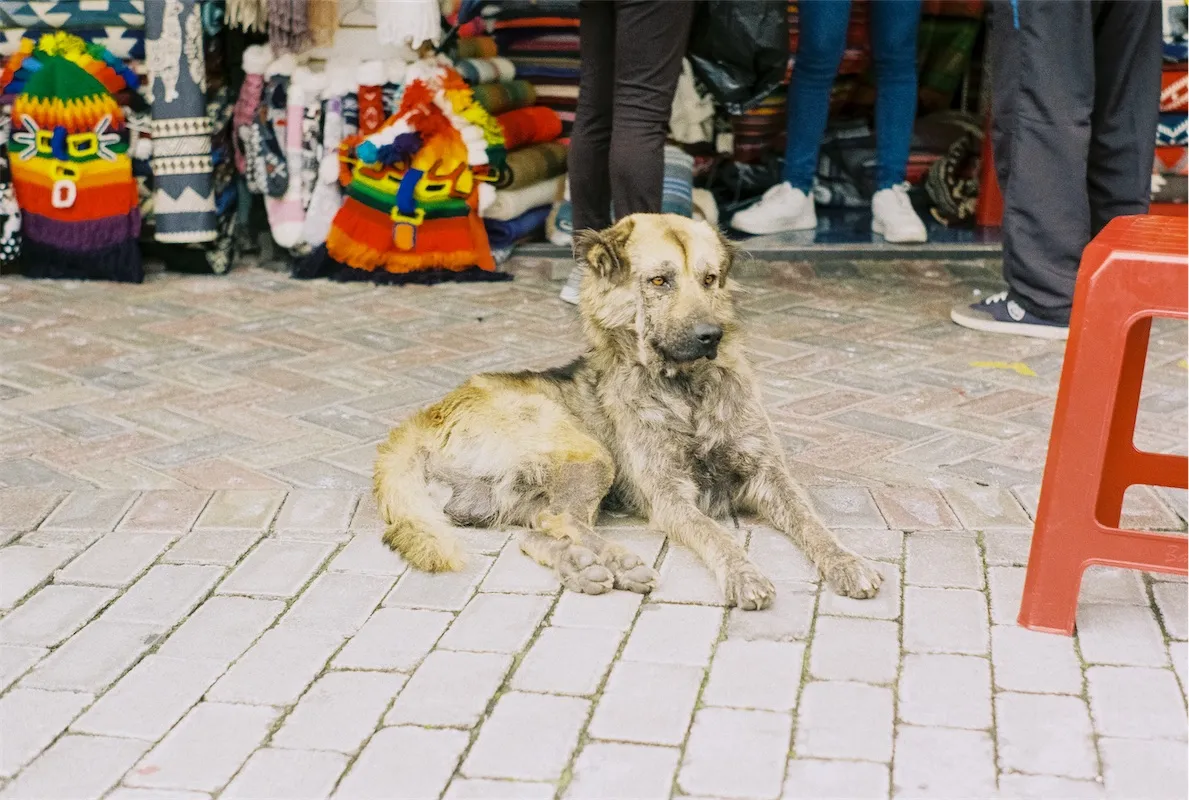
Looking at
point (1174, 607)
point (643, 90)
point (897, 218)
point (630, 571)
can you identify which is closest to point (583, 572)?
point (630, 571)

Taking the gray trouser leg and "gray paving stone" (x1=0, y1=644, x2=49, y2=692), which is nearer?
"gray paving stone" (x1=0, y1=644, x2=49, y2=692)

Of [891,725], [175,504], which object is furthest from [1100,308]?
[175,504]

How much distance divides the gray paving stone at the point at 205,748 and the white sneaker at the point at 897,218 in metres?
4.97

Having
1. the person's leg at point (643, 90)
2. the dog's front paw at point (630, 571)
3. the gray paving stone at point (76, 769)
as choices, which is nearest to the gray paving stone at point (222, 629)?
the gray paving stone at point (76, 769)

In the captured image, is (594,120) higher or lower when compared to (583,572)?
higher

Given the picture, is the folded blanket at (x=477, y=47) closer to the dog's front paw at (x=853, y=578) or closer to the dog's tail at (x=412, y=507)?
the dog's tail at (x=412, y=507)

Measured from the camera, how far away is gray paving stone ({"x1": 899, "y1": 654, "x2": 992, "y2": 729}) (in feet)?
8.16

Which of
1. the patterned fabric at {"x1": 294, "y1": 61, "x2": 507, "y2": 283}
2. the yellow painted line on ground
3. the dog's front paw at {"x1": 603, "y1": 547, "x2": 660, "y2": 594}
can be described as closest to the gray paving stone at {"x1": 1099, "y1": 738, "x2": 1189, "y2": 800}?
the dog's front paw at {"x1": 603, "y1": 547, "x2": 660, "y2": 594}

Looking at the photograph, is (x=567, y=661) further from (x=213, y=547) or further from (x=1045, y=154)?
(x=1045, y=154)

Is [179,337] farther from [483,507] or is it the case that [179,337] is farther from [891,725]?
[891,725]

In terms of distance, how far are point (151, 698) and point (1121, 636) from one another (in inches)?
79.6

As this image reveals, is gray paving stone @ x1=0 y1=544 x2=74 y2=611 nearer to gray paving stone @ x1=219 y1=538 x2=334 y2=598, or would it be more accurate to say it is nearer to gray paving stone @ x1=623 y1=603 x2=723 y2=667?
gray paving stone @ x1=219 y1=538 x2=334 y2=598

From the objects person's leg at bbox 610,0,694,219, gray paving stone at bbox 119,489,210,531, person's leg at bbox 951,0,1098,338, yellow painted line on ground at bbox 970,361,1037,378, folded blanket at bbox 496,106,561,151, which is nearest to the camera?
gray paving stone at bbox 119,489,210,531

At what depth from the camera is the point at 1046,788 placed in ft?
7.39
